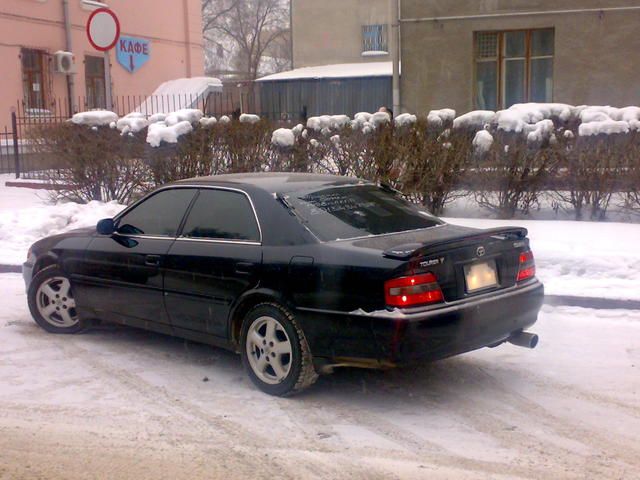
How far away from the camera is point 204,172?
12.9m

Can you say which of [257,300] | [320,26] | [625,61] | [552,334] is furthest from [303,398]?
[320,26]

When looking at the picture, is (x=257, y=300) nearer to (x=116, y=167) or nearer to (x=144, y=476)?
(x=144, y=476)

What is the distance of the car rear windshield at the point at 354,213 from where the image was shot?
579 centimetres

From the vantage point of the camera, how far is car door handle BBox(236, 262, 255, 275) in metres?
5.77

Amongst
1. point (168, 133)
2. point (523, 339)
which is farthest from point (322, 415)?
point (168, 133)

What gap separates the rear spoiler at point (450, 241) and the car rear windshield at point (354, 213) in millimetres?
529

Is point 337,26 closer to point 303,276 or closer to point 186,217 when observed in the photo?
point 186,217

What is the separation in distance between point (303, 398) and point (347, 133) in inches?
264

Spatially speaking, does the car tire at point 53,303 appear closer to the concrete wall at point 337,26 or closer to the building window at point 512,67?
the building window at point 512,67

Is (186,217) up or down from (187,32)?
down

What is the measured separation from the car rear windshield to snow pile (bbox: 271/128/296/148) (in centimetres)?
558

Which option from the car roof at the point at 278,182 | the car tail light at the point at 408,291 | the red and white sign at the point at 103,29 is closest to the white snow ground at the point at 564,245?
the red and white sign at the point at 103,29

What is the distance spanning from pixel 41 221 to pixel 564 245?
7158 mm

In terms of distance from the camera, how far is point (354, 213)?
607 cm
